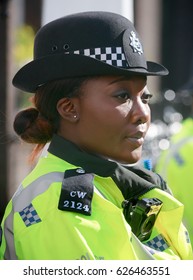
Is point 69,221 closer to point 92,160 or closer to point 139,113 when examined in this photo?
point 92,160

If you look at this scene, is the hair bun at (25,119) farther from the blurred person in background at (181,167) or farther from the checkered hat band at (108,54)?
the blurred person in background at (181,167)

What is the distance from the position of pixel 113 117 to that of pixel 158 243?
1.49 ft

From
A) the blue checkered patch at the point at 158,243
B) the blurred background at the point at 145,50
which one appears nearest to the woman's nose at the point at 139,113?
the blue checkered patch at the point at 158,243

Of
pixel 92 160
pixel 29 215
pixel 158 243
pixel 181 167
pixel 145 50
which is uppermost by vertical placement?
pixel 92 160

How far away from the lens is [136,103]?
2367mm

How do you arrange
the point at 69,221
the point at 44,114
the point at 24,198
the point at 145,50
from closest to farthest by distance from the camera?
the point at 69,221
the point at 24,198
the point at 44,114
the point at 145,50

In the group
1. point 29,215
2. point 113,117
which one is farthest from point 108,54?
point 29,215

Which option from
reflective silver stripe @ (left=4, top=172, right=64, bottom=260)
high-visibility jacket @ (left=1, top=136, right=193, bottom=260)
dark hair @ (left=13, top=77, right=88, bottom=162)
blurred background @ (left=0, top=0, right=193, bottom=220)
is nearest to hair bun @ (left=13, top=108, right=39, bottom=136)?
dark hair @ (left=13, top=77, right=88, bottom=162)

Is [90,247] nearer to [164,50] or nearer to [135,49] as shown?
[135,49]

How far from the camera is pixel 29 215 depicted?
7.36 feet

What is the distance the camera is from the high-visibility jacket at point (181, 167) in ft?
13.5

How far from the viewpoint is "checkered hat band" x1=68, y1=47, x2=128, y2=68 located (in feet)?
7.64

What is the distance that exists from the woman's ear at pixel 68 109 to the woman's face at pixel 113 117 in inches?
0.8

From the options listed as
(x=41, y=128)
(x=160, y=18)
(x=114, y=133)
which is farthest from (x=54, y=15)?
(x=160, y=18)
